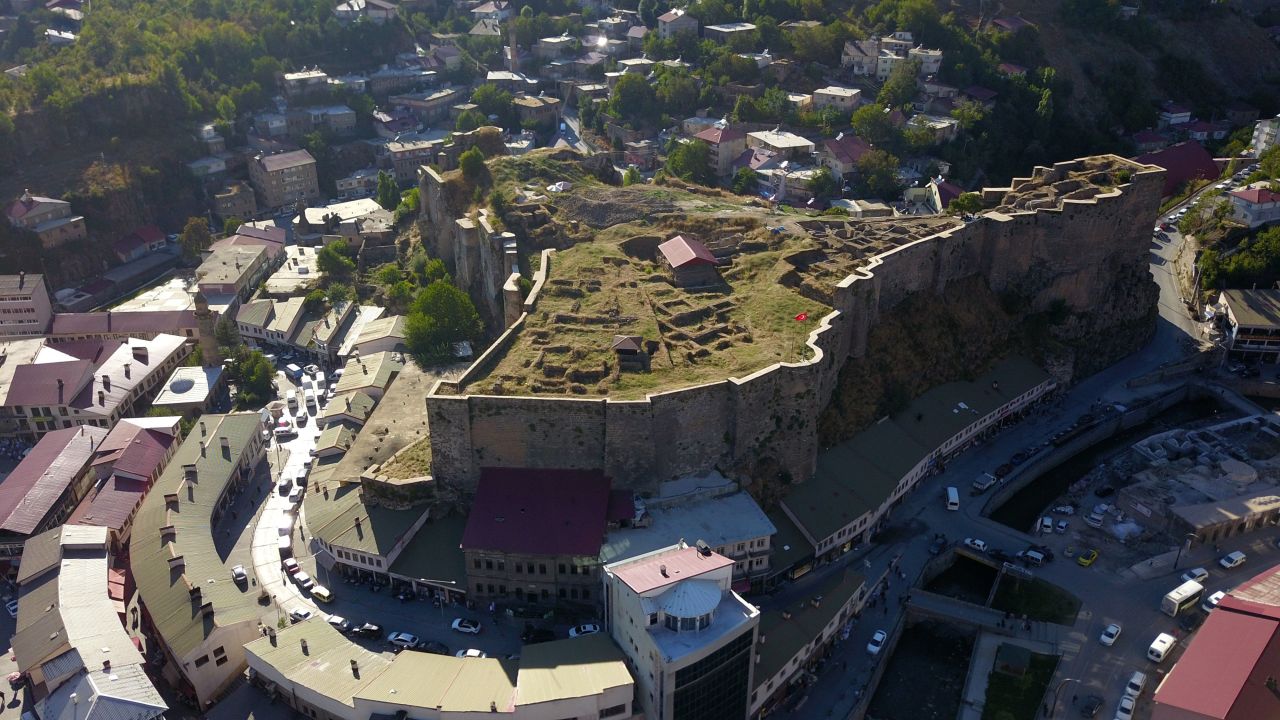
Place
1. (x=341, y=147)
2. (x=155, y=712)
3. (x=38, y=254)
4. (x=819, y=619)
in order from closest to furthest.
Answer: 1. (x=155, y=712)
2. (x=819, y=619)
3. (x=38, y=254)
4. (x=341, y=147)

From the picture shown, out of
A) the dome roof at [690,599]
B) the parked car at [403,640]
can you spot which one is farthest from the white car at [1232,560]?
the parked car at [403,640]

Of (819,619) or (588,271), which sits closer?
(819,619)

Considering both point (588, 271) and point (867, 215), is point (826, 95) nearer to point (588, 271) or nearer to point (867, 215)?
point (867, 215)

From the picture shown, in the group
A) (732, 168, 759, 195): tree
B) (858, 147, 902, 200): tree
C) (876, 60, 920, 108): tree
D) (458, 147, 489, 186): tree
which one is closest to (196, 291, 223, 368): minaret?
(458, 147, 489, 186): tree

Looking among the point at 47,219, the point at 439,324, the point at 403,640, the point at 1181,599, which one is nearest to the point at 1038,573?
the point at 1181,599

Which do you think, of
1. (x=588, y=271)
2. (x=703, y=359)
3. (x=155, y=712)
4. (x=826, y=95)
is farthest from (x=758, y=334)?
(x=826, y=95)

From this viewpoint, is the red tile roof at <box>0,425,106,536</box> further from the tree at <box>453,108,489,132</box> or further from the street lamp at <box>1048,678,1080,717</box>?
the tree at <box>453,108,489,132</box>

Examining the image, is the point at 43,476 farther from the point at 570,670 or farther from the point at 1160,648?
the point at 1160,648

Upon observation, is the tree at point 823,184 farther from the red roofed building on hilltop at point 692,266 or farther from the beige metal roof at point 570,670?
the beige metal roof at point 570,670
